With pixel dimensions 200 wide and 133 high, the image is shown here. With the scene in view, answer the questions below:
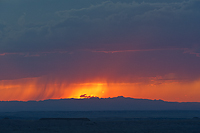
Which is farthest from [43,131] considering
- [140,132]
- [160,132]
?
[160,132]

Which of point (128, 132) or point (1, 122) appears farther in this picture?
point (1, 122)

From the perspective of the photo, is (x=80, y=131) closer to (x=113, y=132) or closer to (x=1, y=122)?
(x=113, y=132)

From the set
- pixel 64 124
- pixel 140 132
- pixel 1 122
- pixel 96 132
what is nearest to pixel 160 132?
pixel 140 132

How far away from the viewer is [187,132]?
63375mm

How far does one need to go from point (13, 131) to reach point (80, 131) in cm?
1332

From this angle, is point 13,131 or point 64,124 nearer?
point 13,131

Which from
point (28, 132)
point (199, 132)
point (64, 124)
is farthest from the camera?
point (64, 124)

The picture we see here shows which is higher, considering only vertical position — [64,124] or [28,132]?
[64,124]

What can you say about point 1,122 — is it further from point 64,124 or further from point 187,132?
point 187,132

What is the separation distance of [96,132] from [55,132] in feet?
25.8

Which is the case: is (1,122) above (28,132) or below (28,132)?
above

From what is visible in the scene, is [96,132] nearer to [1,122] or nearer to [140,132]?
[140,132]

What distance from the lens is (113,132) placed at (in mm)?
60250

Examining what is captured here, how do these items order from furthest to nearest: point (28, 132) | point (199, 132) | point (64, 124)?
point (64, 124) < point (199, 132) < point (28, 132)
